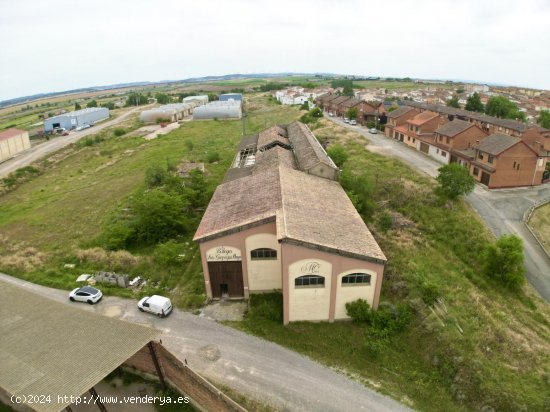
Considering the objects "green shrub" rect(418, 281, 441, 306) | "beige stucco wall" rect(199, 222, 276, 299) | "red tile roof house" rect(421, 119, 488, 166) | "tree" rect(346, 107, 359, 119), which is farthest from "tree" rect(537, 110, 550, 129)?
"beige stucco wall" rect(199, 222, 276, 299)

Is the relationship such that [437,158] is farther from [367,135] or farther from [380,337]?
[380,337]

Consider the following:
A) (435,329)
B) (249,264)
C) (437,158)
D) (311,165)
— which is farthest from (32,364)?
(437,158)

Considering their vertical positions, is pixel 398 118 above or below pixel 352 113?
above

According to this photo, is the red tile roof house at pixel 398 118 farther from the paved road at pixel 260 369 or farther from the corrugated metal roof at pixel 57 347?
the corrugated metal roof at pixel 57 347

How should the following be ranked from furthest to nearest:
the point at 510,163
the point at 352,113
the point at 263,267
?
1. the point at 352,113
2. the point at 510,163
3. the point at 263,267

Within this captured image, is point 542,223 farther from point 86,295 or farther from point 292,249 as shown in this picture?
point 86,295

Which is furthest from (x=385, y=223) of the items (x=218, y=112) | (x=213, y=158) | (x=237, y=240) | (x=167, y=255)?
(x=218, y=112)

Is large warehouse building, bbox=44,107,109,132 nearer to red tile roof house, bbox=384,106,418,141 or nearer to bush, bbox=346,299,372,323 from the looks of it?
red tile roof house, bbox=384,106,418,141
